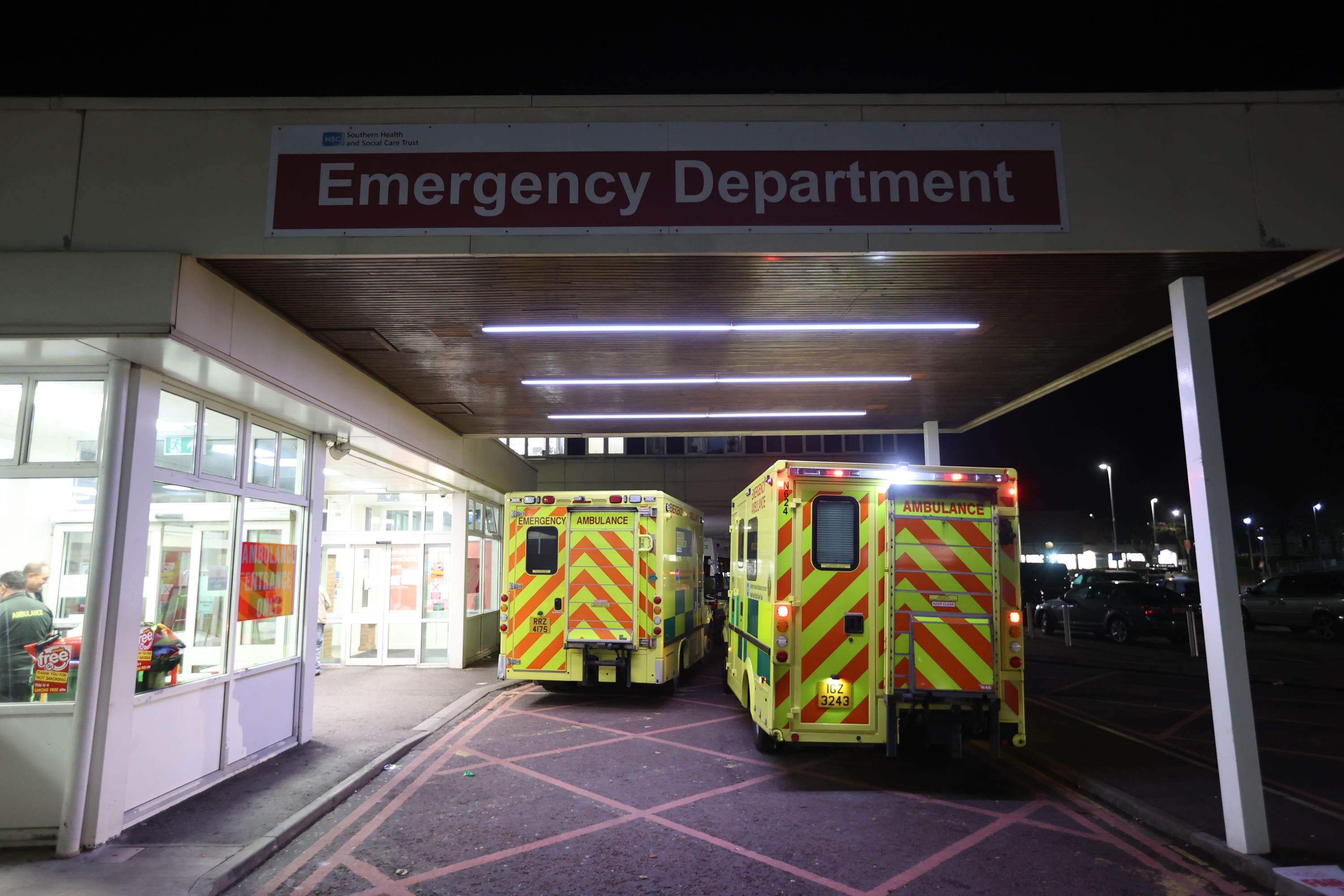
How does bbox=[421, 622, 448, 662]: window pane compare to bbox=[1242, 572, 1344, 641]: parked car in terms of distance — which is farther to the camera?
bbox=[1242, 572, 1344, 641]: parked car

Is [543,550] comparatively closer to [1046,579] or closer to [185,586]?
[185,586]

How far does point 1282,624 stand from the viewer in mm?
19469

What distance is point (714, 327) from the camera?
6.94 metres

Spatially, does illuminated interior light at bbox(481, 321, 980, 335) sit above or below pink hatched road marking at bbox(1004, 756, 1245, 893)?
above

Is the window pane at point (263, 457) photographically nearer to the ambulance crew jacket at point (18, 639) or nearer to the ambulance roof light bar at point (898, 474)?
the ambulance crew jacket at point (18, 639)

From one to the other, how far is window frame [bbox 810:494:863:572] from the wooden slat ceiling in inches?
59.8

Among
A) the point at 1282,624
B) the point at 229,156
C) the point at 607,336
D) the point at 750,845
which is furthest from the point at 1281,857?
the point at 1282,624

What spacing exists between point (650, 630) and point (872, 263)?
6.47 metres

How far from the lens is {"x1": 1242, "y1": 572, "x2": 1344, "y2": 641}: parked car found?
17.8 meters

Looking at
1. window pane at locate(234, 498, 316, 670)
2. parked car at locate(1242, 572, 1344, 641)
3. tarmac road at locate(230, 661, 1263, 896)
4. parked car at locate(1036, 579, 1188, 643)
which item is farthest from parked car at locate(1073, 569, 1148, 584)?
window pane at locate(234, 498, 316, 670)

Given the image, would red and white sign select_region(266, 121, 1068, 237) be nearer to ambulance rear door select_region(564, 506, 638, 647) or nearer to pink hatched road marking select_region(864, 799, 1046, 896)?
pink hatched road marking select_region(864, 799, 1046, 896)

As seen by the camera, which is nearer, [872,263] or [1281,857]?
[1281,857]

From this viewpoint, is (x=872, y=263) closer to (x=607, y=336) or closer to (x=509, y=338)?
(x=607, y=336)

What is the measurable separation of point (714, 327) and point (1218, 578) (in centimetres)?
423
